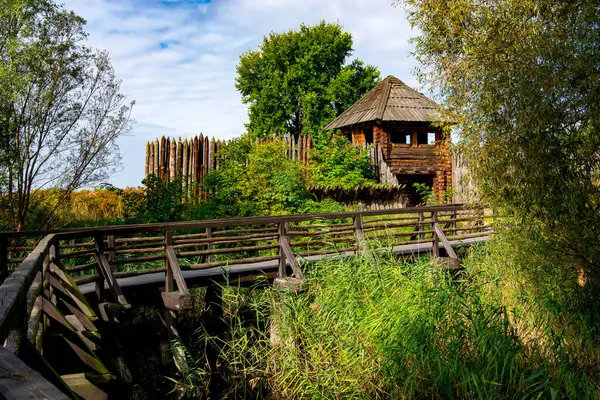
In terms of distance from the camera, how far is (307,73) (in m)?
32.2

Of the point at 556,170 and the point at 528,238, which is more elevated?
the point at 556,170

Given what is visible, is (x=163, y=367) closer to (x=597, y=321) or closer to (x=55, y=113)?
(x=597, y=321)

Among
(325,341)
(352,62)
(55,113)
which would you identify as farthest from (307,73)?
(325,341)

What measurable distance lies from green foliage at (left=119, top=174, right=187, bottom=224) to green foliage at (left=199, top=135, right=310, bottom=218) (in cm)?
83

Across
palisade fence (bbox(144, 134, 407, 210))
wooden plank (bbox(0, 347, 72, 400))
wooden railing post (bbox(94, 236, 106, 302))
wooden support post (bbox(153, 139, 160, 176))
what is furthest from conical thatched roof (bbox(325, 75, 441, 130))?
wooden plank (bbox(0, 347, 72, 400))

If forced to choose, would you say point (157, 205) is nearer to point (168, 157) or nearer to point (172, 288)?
point (168, 157)

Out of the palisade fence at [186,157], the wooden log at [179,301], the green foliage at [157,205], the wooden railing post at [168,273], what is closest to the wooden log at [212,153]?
the palisade fence at [186,157]

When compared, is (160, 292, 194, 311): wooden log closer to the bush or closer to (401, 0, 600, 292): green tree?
(401, 0, 600, 292): green tree

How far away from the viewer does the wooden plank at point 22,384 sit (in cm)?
146

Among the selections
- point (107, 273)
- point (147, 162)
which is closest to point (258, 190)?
point (147, 162)

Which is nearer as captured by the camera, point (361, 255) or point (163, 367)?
point (163, 367)

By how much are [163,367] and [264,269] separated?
2.10 meters

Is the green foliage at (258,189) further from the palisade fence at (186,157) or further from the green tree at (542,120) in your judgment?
the green tree at (542,120)

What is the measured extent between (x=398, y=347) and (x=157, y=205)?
901 cm
